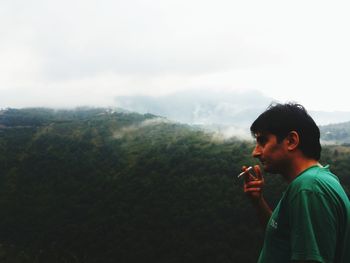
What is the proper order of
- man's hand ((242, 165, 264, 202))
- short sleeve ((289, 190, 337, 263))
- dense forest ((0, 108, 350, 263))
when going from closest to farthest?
short sleeve ((289, 190, 337, 263))
man's hand ((242, 165, 264, 202))
dense forest ((0, 108, 350, 263))

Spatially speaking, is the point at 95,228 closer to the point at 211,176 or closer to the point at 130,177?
the point at 130,177

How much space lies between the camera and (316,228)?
2.06 m

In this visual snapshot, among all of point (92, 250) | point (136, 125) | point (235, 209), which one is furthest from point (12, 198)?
point (136, 125)

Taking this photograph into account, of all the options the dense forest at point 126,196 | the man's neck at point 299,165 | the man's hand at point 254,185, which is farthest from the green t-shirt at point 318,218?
the dense forest at point 126,196

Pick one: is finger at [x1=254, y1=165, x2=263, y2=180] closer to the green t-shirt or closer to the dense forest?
the green t-shirt

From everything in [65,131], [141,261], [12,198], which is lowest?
[141,261]

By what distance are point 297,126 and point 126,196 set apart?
350 ft

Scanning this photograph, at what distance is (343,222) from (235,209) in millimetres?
91678

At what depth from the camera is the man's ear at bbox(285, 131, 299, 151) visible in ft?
8.31

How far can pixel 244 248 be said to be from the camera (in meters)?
76.7

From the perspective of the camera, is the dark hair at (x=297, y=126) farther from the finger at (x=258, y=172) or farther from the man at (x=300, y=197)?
the finger at (x=258, y=172)

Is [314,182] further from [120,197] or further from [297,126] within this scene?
[120,197]

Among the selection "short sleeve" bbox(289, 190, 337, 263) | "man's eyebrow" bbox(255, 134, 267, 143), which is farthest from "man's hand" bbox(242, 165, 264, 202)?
"short sleeve" bbox(289, 190, 337, 263)

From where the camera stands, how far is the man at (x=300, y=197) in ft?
6.75
